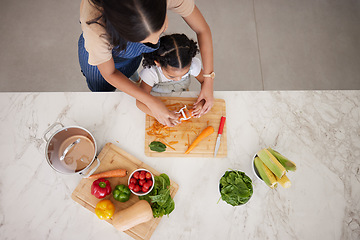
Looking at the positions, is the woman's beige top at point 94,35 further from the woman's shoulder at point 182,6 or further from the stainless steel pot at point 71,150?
the stainless steel pot at point 71,150

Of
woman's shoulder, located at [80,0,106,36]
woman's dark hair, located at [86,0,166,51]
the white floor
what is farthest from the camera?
the white floor

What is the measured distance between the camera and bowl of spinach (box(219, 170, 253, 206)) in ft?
3.18

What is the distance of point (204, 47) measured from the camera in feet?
4.01

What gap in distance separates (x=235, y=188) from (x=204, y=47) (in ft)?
2.30

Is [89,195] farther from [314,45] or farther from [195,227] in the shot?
[314,45]

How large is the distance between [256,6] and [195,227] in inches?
84.3

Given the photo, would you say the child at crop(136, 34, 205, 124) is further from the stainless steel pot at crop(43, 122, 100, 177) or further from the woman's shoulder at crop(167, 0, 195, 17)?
the stainless steel pot at crop(43, 122, 100, 177)

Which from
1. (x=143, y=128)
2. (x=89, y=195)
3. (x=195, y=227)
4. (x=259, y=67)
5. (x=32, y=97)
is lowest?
(x=259, y=67)

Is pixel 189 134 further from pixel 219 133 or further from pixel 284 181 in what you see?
pixel 284 181

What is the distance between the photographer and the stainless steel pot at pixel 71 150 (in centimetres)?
96

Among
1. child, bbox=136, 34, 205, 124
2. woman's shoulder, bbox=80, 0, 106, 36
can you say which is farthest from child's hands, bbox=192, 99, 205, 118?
woman's shoulder, bbox=80, 0, 106, 36

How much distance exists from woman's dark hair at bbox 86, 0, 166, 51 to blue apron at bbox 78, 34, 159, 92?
24 cm

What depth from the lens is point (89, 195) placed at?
1.04 meters

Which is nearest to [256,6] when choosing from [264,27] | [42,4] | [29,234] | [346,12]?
[264,27]
